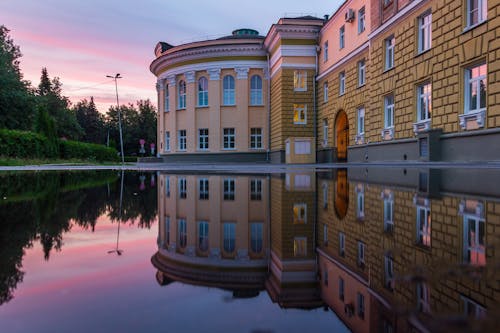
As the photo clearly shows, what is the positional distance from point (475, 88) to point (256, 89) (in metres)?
22.7

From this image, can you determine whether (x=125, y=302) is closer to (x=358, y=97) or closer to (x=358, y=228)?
(x=358, y=228)

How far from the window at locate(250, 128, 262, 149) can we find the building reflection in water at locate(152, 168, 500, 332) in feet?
102

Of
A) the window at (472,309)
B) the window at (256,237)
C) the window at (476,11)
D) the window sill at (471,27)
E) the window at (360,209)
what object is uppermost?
the window at (476,11)

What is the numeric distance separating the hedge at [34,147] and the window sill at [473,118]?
784 inches

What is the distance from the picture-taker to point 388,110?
1888cm

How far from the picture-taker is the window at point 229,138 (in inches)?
1357

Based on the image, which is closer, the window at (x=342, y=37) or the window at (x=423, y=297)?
the window at (x=423, y=297)

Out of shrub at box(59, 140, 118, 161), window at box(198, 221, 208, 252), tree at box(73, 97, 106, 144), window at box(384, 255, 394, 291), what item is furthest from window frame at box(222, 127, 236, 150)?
tree at box(73, 97, 106, 144)

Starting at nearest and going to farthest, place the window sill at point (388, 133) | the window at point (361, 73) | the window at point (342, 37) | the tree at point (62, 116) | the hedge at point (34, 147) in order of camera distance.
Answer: the window sill at point (388, 133), the hedge at point (34, 147), the window at point (361, 73), the window at point (342, 37), the tree at point (62, 116)

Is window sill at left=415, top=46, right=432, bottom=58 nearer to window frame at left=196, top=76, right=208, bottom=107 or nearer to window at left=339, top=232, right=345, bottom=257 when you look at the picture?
window at left=339, top=232, right=345, bottom=257

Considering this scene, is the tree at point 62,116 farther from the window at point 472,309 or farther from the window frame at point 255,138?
the window at point 472,309

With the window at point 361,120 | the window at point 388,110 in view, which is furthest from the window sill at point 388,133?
the window at point 361,120

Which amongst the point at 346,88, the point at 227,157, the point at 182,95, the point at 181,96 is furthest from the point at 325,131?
the point at 181,96

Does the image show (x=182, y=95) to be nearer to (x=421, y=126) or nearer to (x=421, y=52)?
(x=421, y=52)
